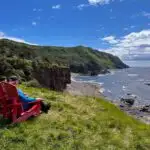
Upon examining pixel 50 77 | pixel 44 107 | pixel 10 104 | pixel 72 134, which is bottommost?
pixel 50 77

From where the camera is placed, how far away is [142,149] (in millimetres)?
13172

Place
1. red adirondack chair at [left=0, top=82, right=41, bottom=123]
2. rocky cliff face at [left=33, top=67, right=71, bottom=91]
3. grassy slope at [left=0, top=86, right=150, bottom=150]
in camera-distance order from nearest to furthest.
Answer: grassy slope at [left=0, top=86, right=150, bottom=150], red adirondack chair at [left=0, top=82, right=41, bottom=123], rocky cliff face at [left=33, top=67, right=71, bottom=91]

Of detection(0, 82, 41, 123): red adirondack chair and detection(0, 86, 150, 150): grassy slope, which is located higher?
detection(0, 82, 41, 123): red adirondack chair

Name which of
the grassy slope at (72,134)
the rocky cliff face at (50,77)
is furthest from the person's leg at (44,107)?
the rocky cliff face at (50,77)

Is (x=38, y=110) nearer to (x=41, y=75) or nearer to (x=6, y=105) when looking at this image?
(x=6, y=105)

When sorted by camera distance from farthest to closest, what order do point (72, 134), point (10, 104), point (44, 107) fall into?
point (44, 107) → point (10, 104) → point (72, 134)

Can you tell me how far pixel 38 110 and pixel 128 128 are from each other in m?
4.65

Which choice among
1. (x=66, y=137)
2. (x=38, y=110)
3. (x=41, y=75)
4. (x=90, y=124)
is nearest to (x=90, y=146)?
(x=66, y=137)

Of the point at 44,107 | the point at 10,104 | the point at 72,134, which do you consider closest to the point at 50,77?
the point at 44,107

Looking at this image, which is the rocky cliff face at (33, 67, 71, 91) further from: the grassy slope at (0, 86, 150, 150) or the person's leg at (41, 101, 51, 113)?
the grassy slope at (0, 86, 150, 150)

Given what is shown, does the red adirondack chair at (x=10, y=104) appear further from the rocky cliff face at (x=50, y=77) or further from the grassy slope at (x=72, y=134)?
the rocky cliff face at (x=50, y=77)

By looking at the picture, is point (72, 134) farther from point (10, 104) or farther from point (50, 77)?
point (50, 77)

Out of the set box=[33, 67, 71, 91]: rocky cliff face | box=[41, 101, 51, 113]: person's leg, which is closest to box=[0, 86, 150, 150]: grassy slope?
box=[41, 101, 51, 113]: person's leg

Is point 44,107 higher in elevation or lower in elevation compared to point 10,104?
lower
